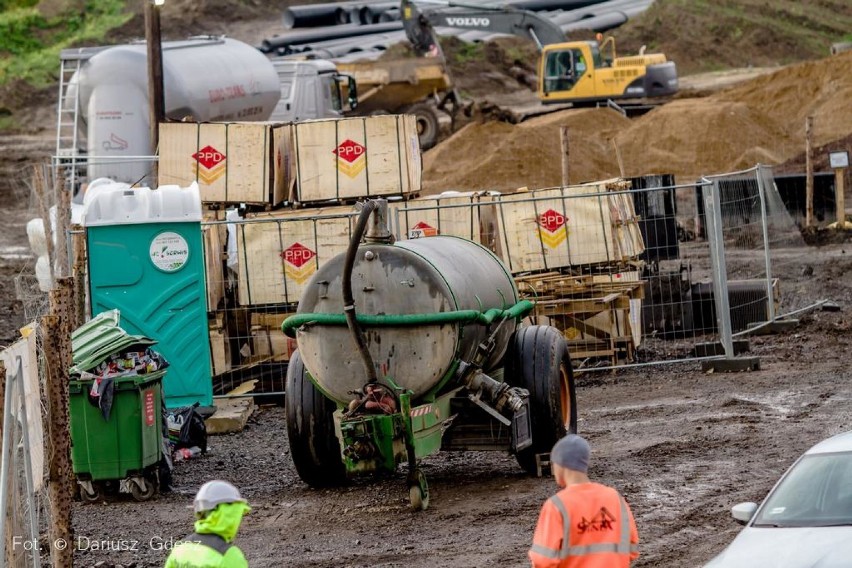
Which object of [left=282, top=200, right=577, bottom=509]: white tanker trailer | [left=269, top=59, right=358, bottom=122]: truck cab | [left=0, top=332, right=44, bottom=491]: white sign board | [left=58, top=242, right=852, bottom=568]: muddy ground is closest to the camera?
[left=0, top=332, right=44, bottom=491]: white sign board

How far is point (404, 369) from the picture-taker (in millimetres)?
10266

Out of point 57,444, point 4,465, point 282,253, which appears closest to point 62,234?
point 57,444

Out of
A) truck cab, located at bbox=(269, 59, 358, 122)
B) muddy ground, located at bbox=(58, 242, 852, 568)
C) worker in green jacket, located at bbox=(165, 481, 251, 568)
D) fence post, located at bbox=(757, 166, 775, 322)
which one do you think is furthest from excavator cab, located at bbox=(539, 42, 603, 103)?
worker in green jacket, located at bbox=(165, 481, 251, 568)

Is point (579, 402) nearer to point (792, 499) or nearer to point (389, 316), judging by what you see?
point (389, 316)

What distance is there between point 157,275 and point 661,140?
24.8 m

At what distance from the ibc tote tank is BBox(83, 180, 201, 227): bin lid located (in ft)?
31.7

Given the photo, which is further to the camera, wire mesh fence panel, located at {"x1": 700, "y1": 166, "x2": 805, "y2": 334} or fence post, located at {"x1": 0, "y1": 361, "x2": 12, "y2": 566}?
wire mesh fence panel, located at {"x1": 700, "y1": 166, "x2": 805, "y2": 334}

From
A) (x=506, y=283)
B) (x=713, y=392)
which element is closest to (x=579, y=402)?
(x=713, y=392)

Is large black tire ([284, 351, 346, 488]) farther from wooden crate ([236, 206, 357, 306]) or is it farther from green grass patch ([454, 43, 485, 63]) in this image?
green grass patch ([454, 43, 485, 63])

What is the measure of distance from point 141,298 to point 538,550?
9.02 m

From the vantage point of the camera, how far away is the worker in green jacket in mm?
5172

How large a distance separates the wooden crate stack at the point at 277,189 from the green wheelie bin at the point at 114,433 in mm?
4323

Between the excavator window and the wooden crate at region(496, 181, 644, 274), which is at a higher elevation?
the excavator window

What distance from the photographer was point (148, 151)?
83.3ft
